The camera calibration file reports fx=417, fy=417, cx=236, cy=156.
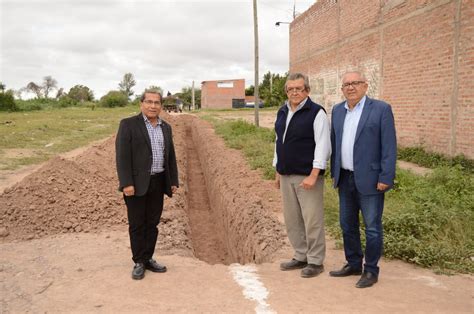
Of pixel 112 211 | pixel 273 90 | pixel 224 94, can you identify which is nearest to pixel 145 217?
pixel 112 211

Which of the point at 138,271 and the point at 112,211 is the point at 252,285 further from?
the point at 112,211

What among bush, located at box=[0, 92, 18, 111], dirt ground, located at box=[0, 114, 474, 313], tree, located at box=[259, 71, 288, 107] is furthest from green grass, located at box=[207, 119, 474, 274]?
bush, located at box=[0, 92, 18, 111]

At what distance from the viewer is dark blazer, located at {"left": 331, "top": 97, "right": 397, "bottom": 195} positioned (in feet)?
10.9

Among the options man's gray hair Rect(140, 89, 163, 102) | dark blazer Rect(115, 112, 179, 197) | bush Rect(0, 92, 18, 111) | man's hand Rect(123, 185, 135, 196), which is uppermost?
bush Rect(0, 92, 18, 111)

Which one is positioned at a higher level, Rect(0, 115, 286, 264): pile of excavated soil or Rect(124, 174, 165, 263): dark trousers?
Rect(124, 174, 165, 263): dark trousers

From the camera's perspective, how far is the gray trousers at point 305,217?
149 inches

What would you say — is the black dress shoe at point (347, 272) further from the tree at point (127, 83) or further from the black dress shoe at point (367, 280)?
the tree at point (127, 83)

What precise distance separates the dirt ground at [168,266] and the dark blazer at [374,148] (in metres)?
0.97

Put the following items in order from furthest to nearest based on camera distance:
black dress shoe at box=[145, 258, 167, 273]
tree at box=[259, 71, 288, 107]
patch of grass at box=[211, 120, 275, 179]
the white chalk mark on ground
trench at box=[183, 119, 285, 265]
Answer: tree at box=[259, 71, 288, 107] → patch of grass at box=[211, 120, 275, 179] → trench at box=[183, 119, 285, 265] → black dress shoe at box=[145, 258, 167, 273] → the white chalk mark on ground

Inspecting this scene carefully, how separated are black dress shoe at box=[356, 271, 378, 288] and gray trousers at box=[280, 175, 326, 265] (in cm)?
41

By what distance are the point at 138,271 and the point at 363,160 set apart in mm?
2292

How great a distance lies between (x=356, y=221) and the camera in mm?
3748

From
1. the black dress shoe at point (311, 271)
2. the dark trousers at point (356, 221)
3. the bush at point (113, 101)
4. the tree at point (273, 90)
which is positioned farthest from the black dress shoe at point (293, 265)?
the bush at point (113, 101)

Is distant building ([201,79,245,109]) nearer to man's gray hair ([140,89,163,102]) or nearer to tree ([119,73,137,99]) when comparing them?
tree ([119,73,137,99])
